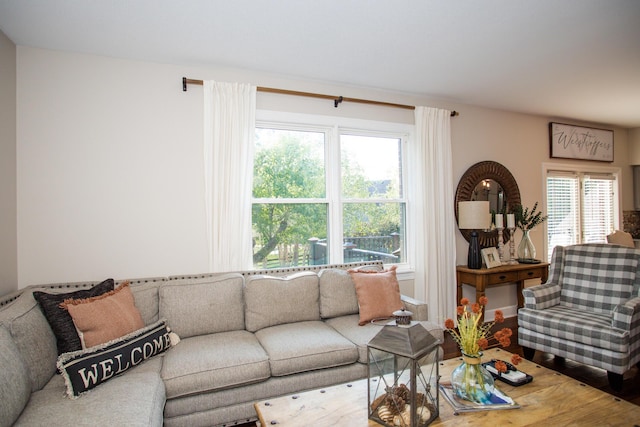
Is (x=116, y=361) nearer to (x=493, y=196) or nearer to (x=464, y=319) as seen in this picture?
(x=464, y=319)

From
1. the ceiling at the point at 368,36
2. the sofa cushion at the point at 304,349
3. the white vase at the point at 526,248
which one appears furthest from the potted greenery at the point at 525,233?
the sofa cushion at the point at 304,349

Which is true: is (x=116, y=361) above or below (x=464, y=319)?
below

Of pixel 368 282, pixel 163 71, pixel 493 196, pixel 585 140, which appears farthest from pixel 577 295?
pixel 163 71

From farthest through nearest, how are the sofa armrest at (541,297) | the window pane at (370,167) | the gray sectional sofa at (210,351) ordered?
the window pane at (370,167) → the sofa armrest at (541,297) → the gray sectional sofa at (210,351)

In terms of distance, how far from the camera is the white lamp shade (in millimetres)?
3854

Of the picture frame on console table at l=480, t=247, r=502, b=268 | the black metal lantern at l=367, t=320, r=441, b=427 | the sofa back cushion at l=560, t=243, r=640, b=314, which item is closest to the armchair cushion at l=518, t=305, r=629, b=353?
the sofa back cushion at l=560, t=243, r=640, b=314

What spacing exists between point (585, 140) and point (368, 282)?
4.59 metres

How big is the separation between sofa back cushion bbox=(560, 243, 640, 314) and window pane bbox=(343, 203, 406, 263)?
5.14 ft

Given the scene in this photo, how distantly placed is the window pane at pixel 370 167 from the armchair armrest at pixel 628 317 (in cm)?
215

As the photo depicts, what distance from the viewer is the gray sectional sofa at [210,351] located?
5.21ft

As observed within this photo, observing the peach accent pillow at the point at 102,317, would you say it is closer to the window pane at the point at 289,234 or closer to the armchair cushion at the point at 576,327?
the window pane at the point at 289,234

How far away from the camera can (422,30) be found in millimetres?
2498

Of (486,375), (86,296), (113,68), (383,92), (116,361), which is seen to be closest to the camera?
(486,375)

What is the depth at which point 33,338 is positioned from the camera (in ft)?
5.96
